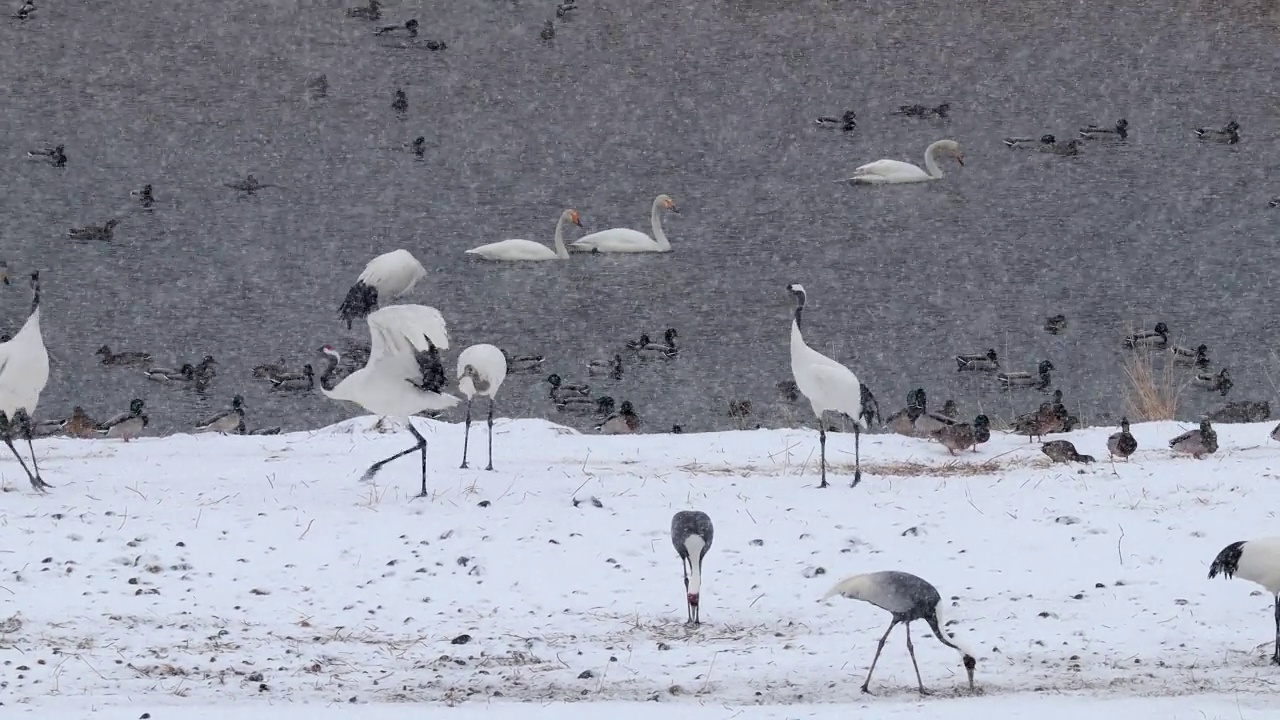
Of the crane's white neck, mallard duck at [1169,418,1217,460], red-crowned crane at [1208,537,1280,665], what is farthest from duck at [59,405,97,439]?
red-crowned crane at [1208,537,1280,665]

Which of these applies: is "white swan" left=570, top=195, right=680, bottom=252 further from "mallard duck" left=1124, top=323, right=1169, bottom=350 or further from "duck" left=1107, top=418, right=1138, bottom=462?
"duck" left=1107, top=418, right=1138, bottom=462

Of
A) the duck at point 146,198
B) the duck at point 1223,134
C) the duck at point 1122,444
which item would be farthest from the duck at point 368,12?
the duck at point 1122,444

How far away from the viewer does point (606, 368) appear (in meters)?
17.9

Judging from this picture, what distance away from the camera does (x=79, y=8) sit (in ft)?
102

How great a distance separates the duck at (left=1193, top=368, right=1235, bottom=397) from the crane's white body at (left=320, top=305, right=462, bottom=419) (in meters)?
9.13

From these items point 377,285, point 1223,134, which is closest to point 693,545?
point 377,285

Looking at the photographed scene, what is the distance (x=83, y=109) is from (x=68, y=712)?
73.7 feet

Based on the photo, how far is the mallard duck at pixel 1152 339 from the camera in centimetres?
1839

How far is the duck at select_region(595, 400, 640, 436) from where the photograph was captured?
16.0 m

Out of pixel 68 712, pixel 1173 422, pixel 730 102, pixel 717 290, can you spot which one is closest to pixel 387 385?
pixel 68 712

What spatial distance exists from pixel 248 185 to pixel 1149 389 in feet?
46.0

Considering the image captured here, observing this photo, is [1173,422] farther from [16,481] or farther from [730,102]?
[730,102]

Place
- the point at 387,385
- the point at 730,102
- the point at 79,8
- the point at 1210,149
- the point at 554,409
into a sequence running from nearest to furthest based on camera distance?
the point at 387,385
the point at 554,409
the point at 1210,149
the point at 730,102
the point at 79,8

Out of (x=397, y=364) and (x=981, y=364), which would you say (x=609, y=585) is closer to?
(x=397, y=364)
